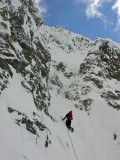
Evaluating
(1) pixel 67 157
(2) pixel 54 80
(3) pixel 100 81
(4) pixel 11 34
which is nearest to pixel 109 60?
(3) pixel 100 81

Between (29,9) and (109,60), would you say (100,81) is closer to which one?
(109,60)

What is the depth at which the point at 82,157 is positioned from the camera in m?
25.3

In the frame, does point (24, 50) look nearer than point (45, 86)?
Yes

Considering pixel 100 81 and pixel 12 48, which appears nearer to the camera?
pixel 12 48

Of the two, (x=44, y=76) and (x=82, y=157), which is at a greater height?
(x=44, y=76)

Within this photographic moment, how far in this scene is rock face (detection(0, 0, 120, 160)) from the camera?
2072 centimetres

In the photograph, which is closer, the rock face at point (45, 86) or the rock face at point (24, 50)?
the rock face at point (45, 86)

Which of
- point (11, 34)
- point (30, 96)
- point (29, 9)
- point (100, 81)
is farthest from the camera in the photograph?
point (100, 81)

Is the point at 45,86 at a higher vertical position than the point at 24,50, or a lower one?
lower

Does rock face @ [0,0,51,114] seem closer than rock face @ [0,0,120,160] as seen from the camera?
No

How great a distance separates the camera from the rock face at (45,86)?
2072 cm

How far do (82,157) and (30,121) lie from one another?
654 centimetres

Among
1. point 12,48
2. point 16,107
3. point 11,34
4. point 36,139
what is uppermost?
point 11,34

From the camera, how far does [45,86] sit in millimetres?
29672
